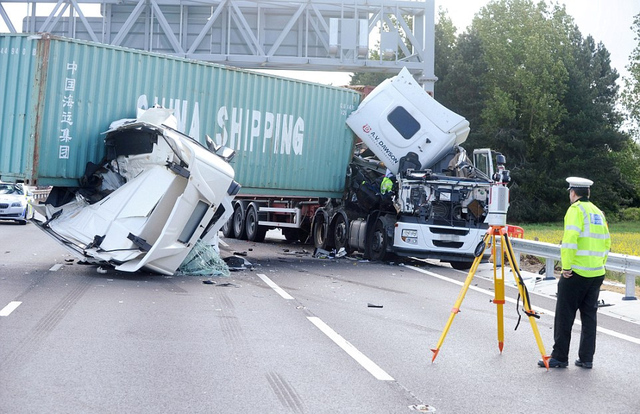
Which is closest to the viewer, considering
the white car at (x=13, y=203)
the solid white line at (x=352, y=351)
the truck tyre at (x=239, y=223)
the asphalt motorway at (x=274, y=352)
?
the asphalt motorway at (x=274, y=352)

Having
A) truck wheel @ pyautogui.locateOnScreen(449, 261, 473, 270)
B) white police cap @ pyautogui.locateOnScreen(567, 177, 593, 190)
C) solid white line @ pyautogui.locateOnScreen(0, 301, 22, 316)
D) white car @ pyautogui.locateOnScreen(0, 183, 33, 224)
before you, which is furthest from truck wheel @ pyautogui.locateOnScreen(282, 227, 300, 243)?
white police cap @ pyautogui.locateOnScreen(567, 177, 593, 190)

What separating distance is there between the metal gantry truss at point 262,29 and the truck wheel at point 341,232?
717 cm

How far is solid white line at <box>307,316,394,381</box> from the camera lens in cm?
714

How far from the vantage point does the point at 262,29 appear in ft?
88.7

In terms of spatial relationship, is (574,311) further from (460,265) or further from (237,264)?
(460,265)

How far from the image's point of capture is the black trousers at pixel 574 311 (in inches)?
309

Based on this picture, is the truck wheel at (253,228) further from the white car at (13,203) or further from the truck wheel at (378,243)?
the white car at (13,203)

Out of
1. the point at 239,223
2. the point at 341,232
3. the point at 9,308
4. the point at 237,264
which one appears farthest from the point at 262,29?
the point at 9,308

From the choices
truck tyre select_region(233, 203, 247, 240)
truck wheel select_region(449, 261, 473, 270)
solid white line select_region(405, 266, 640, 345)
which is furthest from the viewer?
truck tyre select_region(233, 203, 247, 240)

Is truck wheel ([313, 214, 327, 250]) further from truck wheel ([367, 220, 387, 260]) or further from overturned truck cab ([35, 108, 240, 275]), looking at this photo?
overturned truck cab ([35, 108, 240, 275])

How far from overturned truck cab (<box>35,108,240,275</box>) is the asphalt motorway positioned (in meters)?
0.52

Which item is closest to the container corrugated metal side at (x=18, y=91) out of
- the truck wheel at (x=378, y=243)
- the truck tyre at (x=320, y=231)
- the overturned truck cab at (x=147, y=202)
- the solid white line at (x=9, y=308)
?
the overturned truck cab at (x=147, y=202)

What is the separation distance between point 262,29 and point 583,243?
2045 cm

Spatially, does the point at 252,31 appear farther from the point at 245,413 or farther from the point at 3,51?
the point at 245,413
